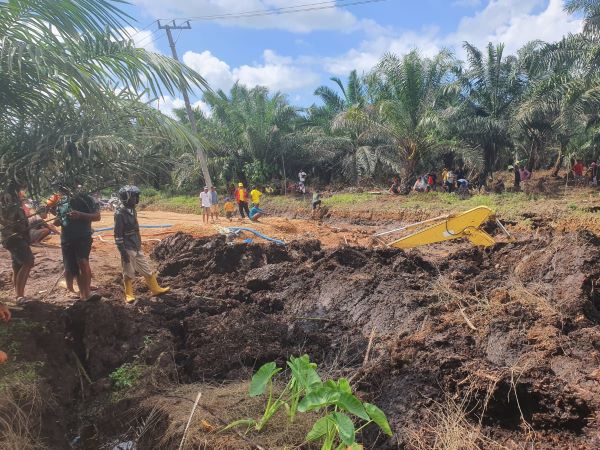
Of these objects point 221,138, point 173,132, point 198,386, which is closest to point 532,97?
point 221,138

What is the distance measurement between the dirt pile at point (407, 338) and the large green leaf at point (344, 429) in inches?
36.0

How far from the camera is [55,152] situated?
15.5 ft

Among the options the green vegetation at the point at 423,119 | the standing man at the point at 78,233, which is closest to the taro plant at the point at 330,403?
the standing man at the point at 78,233

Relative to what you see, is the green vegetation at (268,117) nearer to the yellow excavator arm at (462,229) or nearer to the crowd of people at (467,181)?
the crowd of people at (467,181)

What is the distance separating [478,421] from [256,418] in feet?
5.61

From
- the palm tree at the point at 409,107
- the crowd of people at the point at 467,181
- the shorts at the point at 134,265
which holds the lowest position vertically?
the shorts at the point at 134,265

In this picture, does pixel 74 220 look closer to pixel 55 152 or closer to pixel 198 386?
A: pixel 55 152

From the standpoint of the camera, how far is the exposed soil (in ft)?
12.4

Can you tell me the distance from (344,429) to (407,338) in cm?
233

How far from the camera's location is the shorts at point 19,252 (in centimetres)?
615

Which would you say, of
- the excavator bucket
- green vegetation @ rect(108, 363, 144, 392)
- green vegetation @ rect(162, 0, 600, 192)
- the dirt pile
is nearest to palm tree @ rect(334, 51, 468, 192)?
green vegetation @ rect(162, 0, 600, 192)

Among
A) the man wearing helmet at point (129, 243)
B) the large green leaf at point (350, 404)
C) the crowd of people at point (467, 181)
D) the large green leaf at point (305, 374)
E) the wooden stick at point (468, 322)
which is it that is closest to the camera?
the large green leaf at point (350, 404)

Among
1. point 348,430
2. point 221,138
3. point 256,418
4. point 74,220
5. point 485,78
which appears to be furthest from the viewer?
point 221,138

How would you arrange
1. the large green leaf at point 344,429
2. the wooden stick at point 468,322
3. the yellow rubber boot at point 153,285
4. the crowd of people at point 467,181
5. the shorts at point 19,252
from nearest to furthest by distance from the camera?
the large green leaf at point 344,429
the wooden stick at point 468,322
the shorts at point 19,252
the yellow rubber boot at point 153,285
the crowd of people at point 467,181
